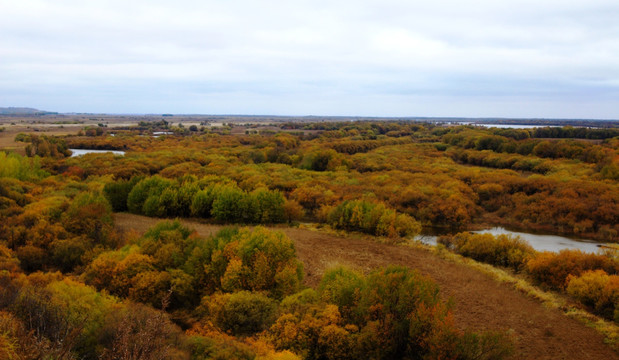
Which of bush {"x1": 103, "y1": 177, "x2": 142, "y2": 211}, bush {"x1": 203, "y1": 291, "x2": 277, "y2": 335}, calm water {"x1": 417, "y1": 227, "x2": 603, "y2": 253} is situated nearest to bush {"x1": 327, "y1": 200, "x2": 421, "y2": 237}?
calm water {"x1": 417, "y1": 227, "x2": 603, "y2": 253}

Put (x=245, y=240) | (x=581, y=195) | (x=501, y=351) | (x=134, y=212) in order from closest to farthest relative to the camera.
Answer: (x=501, y=351), (x=245, y=240), (x=134, y=212), (x=581, y=195)

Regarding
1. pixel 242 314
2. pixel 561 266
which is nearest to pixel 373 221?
pixel 561 266

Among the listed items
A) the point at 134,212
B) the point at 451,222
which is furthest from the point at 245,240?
the point at 451,222

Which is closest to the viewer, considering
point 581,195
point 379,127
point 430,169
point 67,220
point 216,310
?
point 216,310

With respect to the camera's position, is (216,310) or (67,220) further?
(67,220)

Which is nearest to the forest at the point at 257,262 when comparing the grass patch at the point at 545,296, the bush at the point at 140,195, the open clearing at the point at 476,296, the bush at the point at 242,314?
the bush at the point at 242,314

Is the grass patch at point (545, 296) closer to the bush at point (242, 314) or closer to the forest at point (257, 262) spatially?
the forest at point (257, 262)

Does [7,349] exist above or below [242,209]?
above

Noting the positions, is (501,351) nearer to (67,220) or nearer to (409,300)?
(409,300)
